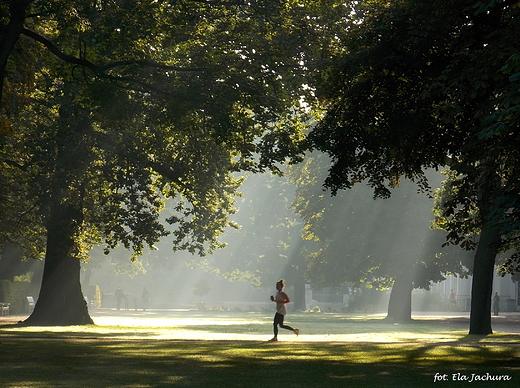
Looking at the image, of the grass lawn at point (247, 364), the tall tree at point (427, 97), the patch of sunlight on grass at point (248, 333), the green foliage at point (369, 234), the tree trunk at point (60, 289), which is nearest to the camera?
the grass lawn at point (247, 364)

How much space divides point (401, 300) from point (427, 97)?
38.0 m

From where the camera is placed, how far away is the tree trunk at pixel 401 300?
51.1m

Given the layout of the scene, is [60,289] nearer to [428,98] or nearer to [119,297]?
[428,98]

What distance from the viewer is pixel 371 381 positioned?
40.0ft

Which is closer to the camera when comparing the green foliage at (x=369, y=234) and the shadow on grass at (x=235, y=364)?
the shadow on grass at (x=235, y=364)

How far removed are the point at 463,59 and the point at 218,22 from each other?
847cm

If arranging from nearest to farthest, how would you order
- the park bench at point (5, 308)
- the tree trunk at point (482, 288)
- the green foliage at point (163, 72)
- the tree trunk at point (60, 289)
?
the green foliage at point (163, 72) < the tree trunk at point (482, 288) < the tree trunk at point (60, 289) < the park bench at point (5, 308)

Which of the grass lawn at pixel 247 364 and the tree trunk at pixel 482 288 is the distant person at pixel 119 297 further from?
the grass lawn at pixel 247 364

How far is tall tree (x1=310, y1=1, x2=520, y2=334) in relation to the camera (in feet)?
46.1

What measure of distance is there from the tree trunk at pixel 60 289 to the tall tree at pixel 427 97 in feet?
50.1

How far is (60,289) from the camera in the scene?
33.0 metres

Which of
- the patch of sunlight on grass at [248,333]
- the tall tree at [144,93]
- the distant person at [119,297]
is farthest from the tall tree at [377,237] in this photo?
the distant person at [119,297]

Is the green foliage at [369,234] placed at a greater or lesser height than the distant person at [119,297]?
greater

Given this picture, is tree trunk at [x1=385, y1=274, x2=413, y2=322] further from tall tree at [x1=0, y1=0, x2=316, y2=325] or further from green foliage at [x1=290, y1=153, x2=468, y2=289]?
tall tree at [x1=0, y1=0, x2=316, y2=325]
